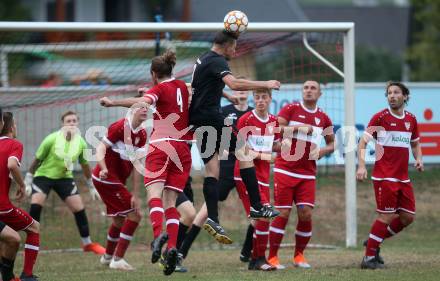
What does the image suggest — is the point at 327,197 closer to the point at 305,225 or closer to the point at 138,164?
the point at 305,225

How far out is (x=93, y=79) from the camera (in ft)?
61.3

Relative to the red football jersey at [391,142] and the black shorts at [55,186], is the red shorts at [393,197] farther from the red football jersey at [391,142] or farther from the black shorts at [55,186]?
the black shorts at [55,186]

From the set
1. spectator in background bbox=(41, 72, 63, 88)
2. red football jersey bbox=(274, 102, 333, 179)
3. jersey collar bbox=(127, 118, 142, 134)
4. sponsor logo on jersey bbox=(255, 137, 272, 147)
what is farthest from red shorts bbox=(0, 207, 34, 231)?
spectator in background bbox=(41, 72, 63, 88)

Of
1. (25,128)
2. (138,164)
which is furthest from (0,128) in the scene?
(25,128)

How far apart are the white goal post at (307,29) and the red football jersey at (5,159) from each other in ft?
9.22

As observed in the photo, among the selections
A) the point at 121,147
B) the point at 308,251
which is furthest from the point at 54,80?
the point at 121,147

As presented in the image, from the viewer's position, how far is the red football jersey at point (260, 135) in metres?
11.0

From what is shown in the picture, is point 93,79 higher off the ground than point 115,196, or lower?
higher

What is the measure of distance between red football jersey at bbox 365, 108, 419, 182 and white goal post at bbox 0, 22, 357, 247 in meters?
1.56

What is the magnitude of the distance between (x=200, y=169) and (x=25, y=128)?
3.11 m

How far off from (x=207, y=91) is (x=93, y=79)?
9.52m

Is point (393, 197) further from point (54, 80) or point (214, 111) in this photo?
point (54, 80)

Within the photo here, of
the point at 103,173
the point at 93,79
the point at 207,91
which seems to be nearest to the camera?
the point at 207,91

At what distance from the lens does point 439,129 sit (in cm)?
1573
